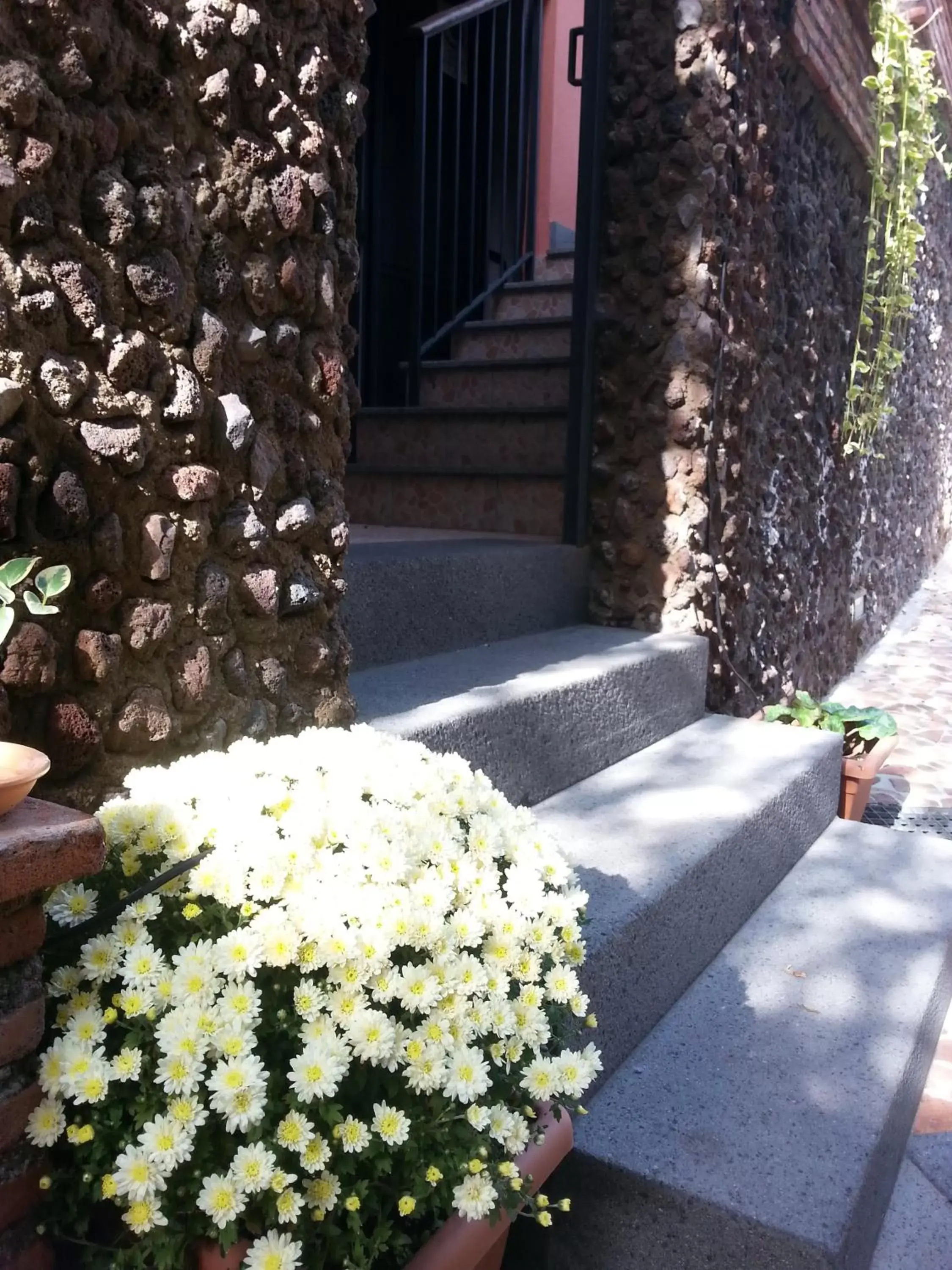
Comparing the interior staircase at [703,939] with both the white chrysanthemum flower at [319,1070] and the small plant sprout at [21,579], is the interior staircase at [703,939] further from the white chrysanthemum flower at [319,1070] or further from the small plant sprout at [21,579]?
the small plant sprout at [21,579]

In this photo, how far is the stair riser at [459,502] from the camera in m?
3.56

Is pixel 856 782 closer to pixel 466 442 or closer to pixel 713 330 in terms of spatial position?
pixel 713 330

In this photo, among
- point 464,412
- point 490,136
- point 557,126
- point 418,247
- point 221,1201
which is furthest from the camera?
point 557,126

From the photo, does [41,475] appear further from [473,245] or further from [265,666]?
[473,245]

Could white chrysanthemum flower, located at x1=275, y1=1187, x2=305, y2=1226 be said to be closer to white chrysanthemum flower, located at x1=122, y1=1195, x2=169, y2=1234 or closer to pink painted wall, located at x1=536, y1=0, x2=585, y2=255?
white chrysanthemum flower, located at x1=122, y1=1195, x2=169, y2=1234

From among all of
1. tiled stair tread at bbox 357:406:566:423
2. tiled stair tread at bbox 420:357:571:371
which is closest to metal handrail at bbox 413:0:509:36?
tiled stair tread at bbox 420:357:571:371

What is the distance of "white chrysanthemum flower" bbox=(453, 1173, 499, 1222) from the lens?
1.01 m

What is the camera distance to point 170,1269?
0.96 metres

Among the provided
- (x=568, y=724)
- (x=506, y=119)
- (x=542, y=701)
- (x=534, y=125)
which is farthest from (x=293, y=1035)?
(x=534, y=125)

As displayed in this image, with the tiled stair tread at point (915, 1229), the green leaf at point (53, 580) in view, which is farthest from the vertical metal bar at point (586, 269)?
the green leaf at point (53, 580)

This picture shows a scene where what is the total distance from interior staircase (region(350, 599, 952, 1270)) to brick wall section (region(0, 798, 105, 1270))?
2.42ft

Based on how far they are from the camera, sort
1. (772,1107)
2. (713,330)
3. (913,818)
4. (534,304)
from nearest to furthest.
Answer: (772,1107)
(713,330)
(913,818)
(534,304)

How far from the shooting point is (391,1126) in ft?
3.26

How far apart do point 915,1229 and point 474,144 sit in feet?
13.2
